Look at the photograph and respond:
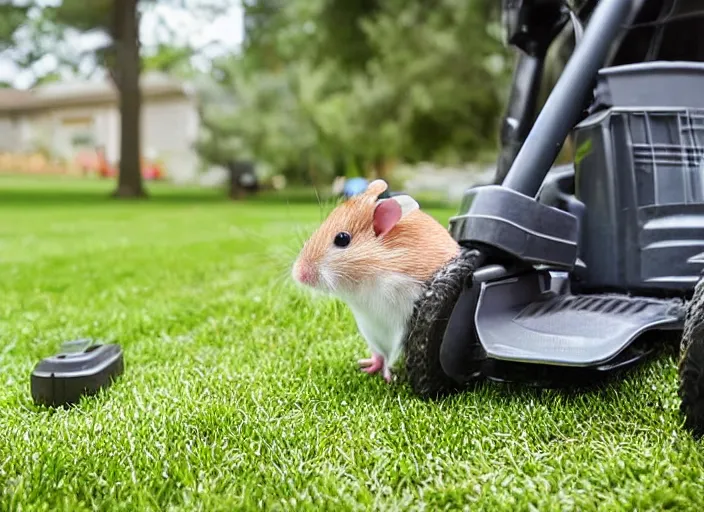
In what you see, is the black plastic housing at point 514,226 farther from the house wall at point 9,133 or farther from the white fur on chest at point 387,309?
the house wall at point 9,133

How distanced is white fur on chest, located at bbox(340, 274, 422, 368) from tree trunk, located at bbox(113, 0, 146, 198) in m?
7.63

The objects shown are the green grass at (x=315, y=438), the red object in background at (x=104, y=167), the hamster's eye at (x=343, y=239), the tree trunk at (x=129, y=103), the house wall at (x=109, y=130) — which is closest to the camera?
the green grass at (x=315, y=438)

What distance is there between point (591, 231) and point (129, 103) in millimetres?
8011

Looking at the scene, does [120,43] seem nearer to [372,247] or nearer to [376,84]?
[376,84]

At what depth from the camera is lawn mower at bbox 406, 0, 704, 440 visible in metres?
0.80

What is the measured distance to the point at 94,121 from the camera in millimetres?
14219

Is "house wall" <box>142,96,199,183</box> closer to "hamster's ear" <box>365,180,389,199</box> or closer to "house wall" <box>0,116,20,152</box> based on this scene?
"house wall" <box>0,116,20,152</box>

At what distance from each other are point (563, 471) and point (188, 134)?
531 inches

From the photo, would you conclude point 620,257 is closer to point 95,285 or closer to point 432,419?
point 432,419

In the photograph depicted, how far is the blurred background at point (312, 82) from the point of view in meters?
6.40

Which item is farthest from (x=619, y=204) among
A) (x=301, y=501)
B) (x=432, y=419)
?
(x=301, y=501)

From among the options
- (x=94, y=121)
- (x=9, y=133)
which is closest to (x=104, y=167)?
(x=94, y=121)

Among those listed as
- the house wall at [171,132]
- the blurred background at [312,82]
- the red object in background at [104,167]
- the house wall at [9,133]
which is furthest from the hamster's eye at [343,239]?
the house wall at [9,133]

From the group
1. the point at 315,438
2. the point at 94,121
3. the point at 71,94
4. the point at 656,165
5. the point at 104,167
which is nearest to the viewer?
the point at 315,438
